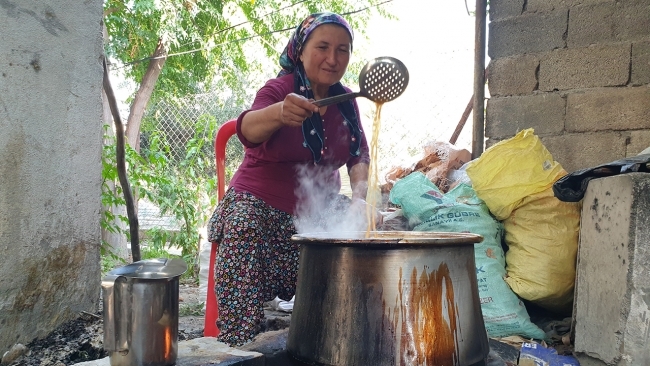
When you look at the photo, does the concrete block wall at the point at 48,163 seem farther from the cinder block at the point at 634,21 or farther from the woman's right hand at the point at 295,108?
the cinder block at the point at 634,21

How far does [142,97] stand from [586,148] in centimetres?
766

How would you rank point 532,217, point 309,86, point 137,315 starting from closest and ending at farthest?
point 137,315
point 309,86
point 532,217

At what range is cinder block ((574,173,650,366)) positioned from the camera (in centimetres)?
204

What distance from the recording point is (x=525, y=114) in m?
3.58

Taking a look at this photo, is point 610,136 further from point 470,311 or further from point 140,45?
point 140,45

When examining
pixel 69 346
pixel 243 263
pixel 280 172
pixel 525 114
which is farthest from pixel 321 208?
pixel 525 114

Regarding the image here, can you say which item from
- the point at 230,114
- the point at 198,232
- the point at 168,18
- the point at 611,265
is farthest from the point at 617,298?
the point at 230,114

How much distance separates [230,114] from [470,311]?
34.0 feet

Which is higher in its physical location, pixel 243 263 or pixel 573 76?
pixel 573 76

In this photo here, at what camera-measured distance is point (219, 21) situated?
1015cm

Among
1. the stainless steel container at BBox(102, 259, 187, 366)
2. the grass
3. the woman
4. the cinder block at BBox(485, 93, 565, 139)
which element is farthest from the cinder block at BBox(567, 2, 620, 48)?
the grass

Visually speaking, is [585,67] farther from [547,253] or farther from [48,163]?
[48,163]

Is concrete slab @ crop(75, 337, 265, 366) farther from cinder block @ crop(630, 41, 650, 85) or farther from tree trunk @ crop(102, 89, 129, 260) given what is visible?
tree trunk @ crop(102, 89, 129, 260)

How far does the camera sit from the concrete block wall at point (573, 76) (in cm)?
320
